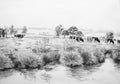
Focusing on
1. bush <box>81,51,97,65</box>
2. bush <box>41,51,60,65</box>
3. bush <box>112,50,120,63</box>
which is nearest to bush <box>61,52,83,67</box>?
bush <box>81,51,97,65</box>

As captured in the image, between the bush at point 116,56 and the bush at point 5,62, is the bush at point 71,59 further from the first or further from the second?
the bush at point 5,62

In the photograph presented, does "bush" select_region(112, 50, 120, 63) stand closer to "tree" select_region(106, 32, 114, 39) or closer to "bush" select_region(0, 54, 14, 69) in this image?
"tree" select_region(106, 32, 114, 39)

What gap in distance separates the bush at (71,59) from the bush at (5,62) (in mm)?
2420

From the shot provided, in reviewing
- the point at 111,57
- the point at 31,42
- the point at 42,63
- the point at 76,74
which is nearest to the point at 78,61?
the point at 76,74

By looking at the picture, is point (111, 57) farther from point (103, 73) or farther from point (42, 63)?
point (42, 63)

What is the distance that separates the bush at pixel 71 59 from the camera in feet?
27.5

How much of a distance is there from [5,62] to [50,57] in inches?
90.3

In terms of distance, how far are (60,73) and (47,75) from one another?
1.89 feet

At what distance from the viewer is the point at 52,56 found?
358 inches

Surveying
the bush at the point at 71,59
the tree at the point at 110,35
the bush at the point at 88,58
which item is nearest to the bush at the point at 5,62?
the bush at the point at 71,59

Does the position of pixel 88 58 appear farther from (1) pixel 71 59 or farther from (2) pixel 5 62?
(2) pixel 5 62

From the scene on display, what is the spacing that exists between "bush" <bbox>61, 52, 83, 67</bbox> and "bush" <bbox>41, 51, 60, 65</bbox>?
539 mm

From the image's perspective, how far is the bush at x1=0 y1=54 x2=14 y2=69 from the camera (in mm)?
7496

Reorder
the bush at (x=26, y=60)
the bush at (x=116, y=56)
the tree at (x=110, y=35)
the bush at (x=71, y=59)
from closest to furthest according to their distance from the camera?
the bush at (x=26, y=60) → the bush at (x=71, y=59) → the bush at (x=116, y=56) → the tree at (x=110, y=35)
